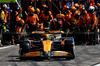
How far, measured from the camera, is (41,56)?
10.2 m

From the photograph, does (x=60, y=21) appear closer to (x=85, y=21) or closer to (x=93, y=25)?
(x=85, y=21)

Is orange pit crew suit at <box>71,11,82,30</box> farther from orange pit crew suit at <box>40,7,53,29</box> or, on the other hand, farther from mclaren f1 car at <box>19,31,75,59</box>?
mclaren f1 car at <box>19,31,75,59</box>

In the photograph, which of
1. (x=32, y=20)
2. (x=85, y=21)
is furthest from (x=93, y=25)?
(x=32, y=20)

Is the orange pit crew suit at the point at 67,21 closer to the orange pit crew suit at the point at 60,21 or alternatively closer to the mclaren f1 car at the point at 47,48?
the orange pit crew suit at the point at 60,21

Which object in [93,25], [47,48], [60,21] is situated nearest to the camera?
[47,48]

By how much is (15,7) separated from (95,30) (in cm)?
516

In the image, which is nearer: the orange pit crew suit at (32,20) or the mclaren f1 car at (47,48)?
the mclaren f1 car at (47,48)

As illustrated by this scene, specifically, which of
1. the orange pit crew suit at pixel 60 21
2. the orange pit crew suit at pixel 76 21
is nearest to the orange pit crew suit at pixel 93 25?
the orange pit crew suit at pixel 76 21

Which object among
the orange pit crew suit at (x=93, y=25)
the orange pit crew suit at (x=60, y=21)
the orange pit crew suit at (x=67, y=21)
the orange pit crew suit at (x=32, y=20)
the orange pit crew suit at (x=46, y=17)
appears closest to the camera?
the orange pit crew suit at (x=93, y=25)

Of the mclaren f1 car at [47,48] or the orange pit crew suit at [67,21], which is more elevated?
the orange pit crew suit at [67,21]

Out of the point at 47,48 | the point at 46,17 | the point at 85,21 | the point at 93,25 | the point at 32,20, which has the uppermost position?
the point at 46,17

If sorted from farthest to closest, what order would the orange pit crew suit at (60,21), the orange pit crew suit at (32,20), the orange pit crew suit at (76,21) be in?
the orange pit crew suit at (60,21), the orange pit crew suit at (32,20), the orange pit crew suit at (76,21)

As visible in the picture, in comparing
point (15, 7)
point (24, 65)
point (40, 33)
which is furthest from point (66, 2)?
point (24, 65)

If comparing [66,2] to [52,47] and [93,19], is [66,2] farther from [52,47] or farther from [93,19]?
[52,47]
